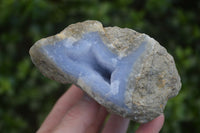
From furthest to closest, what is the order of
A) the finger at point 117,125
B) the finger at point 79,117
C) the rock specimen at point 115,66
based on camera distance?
the finger at point 117,125
the finger at point 79,117
the rock specimen at point 115,66

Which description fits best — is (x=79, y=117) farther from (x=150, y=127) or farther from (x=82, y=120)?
(x=150, y=127)

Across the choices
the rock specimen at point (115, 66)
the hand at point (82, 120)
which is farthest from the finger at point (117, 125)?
the rock specimen at point (115, 66)

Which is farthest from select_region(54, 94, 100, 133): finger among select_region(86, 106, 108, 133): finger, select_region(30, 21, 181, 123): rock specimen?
select_region(86, 106, 108, 133): finger

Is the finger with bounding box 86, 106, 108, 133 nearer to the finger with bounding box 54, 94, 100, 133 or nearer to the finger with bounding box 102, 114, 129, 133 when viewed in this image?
the finger with bounding box 102, 114, 129, 133

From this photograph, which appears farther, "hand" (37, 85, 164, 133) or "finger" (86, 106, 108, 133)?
"finger" (86, 106, 108, 133)

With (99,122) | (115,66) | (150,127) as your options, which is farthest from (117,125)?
(115,66)

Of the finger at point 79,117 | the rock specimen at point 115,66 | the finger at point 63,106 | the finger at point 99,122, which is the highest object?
the rock specimen at point 115,66

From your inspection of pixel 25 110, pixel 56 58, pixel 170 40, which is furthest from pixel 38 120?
pixel 170 40

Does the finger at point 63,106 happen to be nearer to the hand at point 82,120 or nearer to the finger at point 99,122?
the hand at point 82,120
